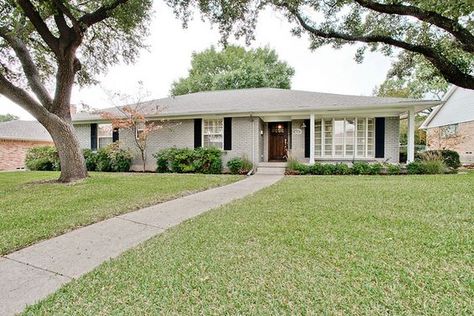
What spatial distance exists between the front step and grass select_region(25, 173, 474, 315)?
7.66 m

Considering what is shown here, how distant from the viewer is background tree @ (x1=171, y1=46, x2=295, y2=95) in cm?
2842

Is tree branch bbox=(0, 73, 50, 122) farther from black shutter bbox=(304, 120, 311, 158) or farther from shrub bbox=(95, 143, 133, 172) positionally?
black shutter bbox=(304, 120, 311, 158)

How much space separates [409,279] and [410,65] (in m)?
12.5

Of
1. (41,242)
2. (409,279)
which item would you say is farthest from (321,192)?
(41,242)

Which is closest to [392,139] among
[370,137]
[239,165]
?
[370,137]

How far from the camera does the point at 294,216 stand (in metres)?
4.84

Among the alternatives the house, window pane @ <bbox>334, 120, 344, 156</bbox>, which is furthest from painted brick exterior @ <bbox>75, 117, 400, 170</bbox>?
the house

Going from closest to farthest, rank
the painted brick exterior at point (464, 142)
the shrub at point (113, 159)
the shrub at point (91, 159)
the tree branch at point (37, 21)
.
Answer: the tree branch at point (37, 21) < the shrub at point (113, 159) < the shrub at point (91, 159) < the painted brick exterior at point (464, 142)

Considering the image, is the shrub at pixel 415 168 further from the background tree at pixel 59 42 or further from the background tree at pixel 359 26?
the background tree at pixel 59 42

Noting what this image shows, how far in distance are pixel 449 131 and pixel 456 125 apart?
2.87ft

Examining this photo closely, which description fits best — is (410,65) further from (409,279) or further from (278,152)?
(409,279)

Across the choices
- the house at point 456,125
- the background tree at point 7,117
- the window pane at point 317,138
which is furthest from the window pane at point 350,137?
the background tree at point 7,117

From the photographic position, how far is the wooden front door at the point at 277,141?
48.4ft

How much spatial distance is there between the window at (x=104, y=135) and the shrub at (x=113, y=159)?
1067 mm
